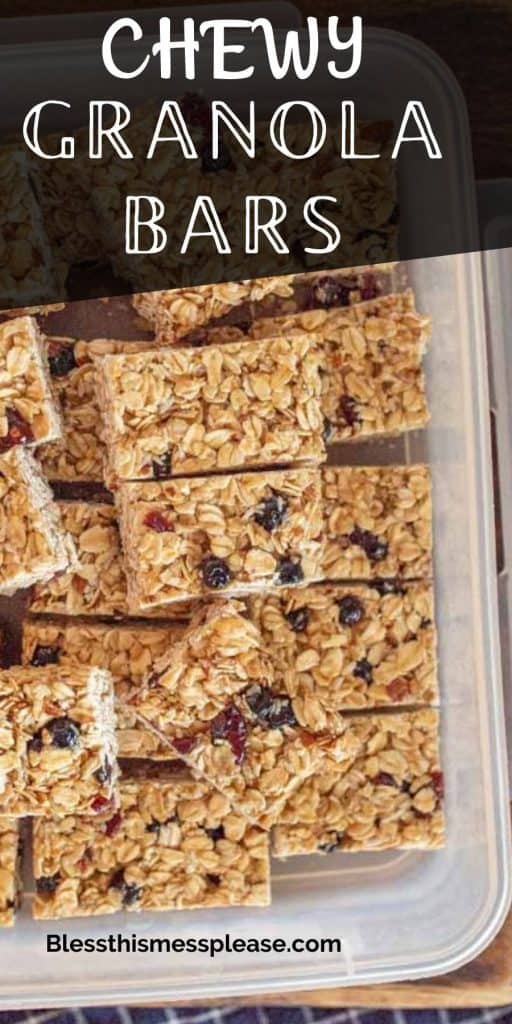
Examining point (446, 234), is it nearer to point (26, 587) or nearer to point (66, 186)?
point (66, 186)

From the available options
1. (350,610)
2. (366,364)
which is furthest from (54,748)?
(366,364)

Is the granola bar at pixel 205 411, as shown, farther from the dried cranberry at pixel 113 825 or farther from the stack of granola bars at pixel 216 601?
the dried cranberry at pixel 113 825

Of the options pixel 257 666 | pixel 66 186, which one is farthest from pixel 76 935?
pixel 66 186

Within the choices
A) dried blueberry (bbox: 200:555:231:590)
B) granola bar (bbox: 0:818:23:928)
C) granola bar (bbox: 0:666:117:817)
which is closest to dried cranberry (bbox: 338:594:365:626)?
dried blueberry (bbox: 200:555:231:590)

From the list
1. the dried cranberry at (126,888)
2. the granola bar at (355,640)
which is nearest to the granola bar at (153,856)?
the dried cranberry at (126,888)

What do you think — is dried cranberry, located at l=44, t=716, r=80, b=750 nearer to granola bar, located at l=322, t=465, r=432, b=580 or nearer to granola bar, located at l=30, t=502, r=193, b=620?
granola bar, located at l=30, t=502, r=193, b=620

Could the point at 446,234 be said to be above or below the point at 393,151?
below
